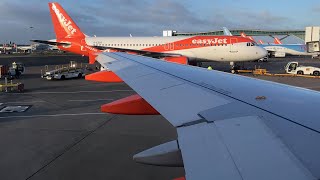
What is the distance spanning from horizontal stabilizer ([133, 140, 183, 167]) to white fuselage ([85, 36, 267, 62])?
29433 millimetres

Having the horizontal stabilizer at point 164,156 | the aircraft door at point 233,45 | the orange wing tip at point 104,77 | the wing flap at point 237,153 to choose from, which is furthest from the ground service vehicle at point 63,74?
the wing flap at point 237,153

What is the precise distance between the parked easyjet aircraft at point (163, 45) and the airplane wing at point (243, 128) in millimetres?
26395

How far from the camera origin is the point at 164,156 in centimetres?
283

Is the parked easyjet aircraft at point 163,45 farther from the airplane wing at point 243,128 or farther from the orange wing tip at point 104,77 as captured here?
the airplane wing at point 243,128

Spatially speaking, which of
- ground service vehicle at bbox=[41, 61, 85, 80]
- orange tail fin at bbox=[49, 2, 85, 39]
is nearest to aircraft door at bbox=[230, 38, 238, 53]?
ground service vehicle at bbox=[41, 61, 85, 80]

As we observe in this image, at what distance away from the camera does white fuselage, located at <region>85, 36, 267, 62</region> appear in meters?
31.1

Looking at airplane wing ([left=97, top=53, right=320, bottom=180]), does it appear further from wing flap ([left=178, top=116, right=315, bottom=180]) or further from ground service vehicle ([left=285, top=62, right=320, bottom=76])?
ground service vehicle ([left=285, top=62, right=320, bottom=76])

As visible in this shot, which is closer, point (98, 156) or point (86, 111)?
point (98, 156)

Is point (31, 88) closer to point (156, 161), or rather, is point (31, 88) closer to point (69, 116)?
point (69, 116)

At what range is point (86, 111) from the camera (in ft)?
44.4

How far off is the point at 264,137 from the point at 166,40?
31.4 meters

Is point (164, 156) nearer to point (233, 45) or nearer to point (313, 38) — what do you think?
point (313, 38)

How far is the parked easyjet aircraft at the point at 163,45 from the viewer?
102ft

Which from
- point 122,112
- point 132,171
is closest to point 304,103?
point 122,112
